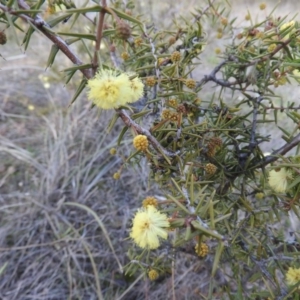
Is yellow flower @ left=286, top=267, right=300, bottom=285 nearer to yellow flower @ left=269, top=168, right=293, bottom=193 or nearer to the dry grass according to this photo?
yellow flower @ left=269, top=168, right=293, bottom=193

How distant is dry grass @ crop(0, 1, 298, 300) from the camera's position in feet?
4.07

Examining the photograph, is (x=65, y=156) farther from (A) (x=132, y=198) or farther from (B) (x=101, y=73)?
(B) (x=101, y=73)

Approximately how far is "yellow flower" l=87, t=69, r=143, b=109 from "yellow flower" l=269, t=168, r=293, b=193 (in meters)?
0.25

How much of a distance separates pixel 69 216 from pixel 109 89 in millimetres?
1097

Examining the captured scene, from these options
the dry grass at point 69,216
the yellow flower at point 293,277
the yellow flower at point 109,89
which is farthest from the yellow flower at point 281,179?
the dry grass at point 69,216

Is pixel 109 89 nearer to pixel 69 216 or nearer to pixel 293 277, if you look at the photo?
pixel 293 277

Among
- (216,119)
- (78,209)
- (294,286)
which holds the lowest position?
(78,209)

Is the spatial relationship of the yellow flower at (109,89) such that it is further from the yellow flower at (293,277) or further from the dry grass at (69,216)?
the dry grass at (69,216)

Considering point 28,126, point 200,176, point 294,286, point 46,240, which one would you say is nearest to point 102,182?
point 46,240

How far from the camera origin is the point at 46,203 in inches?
59.8

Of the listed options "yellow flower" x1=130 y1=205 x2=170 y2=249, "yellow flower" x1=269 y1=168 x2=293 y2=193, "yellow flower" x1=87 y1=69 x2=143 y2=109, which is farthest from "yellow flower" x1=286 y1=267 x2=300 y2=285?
"yellow flower" x1=87 y1=69 x2=143 y2=109

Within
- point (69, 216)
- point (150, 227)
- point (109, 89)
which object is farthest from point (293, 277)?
point (69, 216)

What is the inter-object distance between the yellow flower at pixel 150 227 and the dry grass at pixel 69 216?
420mm

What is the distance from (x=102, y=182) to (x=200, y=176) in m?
0.96
